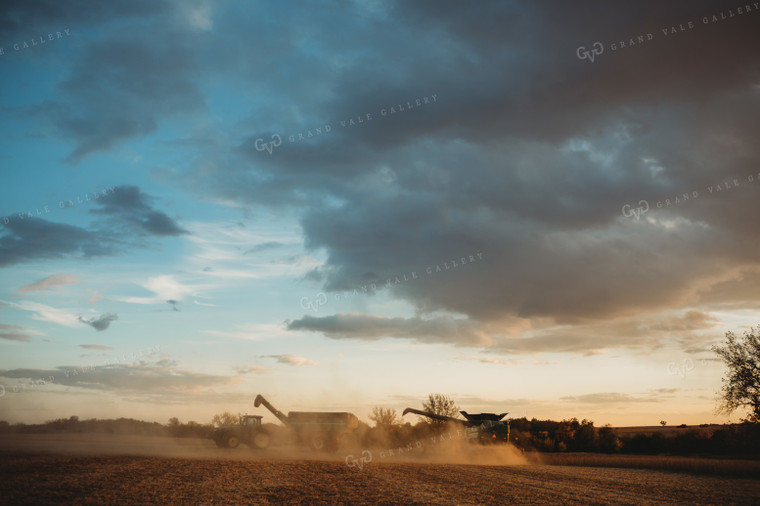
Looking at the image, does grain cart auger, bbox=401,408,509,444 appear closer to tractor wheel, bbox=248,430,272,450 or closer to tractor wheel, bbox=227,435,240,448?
tractor wheel, bbox=248,430,272,450

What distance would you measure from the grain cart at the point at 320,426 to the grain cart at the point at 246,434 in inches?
128

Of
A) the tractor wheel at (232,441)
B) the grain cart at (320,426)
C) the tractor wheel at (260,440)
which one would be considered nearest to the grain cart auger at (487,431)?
the grain cart at (320,426)

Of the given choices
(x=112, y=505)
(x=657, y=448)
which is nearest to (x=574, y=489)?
(x=112, y=505)

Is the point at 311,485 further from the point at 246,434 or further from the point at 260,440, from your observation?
the point at 246,434

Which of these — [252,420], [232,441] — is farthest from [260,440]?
[232,441]

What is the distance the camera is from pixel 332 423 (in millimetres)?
43906

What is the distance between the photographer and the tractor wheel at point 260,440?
41.7 m

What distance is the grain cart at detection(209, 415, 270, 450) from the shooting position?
1646 inches

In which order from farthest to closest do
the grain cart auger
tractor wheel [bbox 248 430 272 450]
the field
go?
1. the grain cart auger
2. tractor wheel [bbox 248 430 272 450]
3. the field

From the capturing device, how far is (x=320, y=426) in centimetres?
4412

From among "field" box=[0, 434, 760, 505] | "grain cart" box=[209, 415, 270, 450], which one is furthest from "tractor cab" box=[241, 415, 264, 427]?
"field" box=[0, 434, 760, 505]

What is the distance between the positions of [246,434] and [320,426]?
21.3 feet

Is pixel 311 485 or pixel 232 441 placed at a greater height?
pixel 311 485

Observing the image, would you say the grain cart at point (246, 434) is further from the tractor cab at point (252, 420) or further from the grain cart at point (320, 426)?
the grain cart at point (320, 426)
